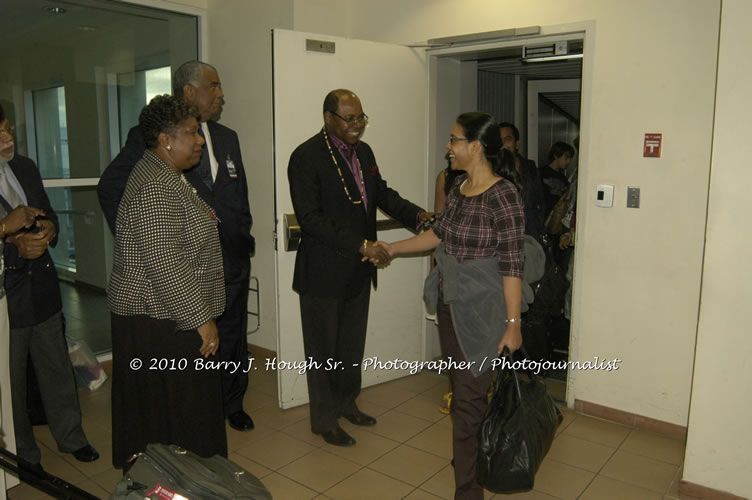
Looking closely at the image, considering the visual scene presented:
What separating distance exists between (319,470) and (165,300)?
1.20m

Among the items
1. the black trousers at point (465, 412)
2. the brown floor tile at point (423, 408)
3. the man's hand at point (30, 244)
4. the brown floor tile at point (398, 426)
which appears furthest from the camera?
the brown floor tile at point (423, 408)

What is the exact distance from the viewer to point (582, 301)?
11.0 ft

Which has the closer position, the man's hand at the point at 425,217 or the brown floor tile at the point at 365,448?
the brown floor tile at the point at 365,448

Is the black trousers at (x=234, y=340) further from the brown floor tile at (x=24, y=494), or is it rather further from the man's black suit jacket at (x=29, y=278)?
the brown floor tile at (x=24, y=494)

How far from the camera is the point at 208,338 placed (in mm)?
2217

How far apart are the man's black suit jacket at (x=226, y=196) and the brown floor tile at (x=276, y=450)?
85cm

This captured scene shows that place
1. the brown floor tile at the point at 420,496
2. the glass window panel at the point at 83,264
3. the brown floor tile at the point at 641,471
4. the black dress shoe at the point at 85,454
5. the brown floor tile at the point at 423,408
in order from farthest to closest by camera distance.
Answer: the glass window panel at the point at 83,264, the brown floor tile at the point at 423,408, the black dress shoe at the point at 85,454, the brown floor tile at the point at 641,471, the brown floor tile at the point at 420,496

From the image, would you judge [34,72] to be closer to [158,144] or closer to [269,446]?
[158,144]

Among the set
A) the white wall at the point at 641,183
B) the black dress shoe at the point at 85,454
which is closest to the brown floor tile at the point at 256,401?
the black dress shoe at the point at 85,454

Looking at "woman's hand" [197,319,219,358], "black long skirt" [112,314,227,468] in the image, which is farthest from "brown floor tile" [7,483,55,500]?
"woman's hand" [197,319,219,358]

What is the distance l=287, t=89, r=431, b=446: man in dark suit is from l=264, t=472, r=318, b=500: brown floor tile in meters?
0.40

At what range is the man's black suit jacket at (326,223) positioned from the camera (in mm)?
2859

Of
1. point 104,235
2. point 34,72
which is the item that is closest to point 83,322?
point 104,235

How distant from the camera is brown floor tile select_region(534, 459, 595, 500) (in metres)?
2.62
